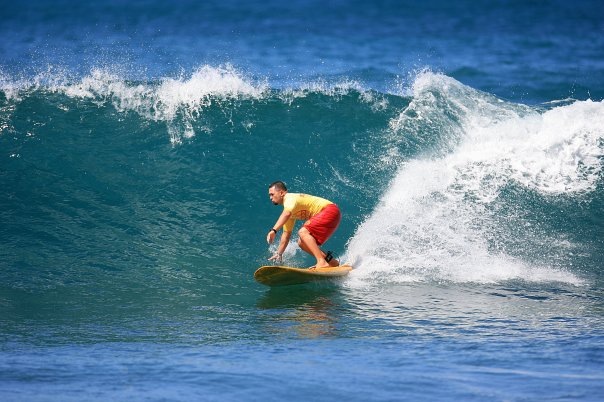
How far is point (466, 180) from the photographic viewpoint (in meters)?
13.0

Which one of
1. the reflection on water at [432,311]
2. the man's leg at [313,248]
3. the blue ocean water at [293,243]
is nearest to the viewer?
the blue ocean water at [293,243]

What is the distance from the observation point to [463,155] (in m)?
13.7

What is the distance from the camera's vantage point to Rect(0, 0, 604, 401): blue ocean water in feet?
20.7

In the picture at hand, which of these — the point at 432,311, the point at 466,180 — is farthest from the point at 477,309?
the point at 466,180

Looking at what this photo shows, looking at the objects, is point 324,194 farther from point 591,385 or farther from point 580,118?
point 591,385

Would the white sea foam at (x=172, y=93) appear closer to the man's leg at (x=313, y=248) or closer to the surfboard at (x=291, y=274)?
the man's leg at (x=313, y=248)

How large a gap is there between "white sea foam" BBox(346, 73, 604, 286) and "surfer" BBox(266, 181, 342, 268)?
536 millimetres

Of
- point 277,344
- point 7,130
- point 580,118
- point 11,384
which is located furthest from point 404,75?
point 11,384

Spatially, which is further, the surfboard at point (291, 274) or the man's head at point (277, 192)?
the man's head at point (277, 192)

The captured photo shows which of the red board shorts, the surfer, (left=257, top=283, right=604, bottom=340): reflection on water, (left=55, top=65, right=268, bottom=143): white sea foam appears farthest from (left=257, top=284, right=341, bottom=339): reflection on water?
(left=55, top=65, right=268, bottom=143): white sea foam

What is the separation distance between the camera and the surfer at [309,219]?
10195 millimetres

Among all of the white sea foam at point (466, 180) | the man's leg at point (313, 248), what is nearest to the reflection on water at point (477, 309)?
the white sea foam at point (466, 180)

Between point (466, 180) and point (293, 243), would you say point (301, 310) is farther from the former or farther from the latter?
point (466, 180)

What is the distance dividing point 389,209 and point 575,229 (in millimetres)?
2939
